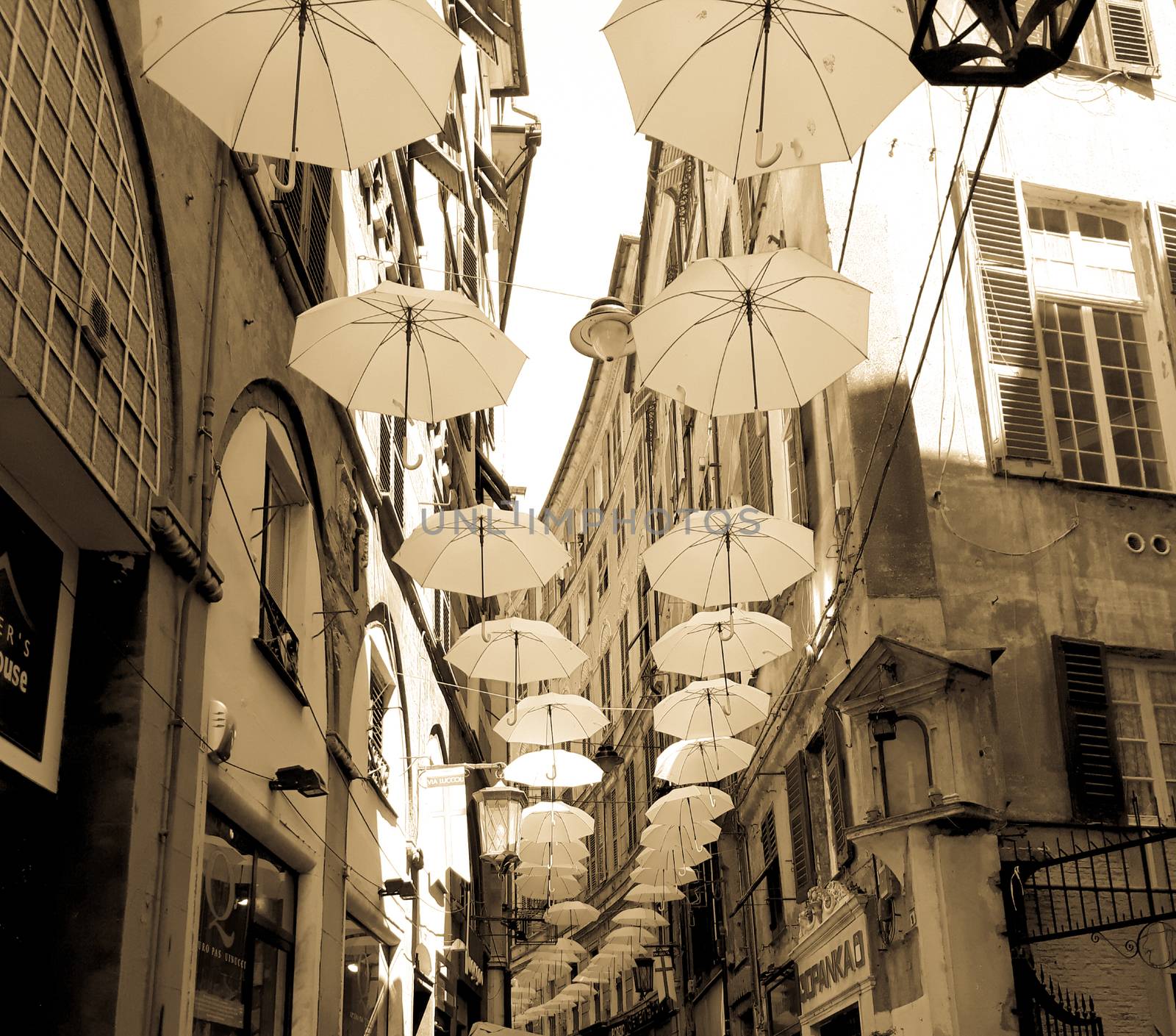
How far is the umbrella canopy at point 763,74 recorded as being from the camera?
8.38 meters

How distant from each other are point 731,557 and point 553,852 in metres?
11.0

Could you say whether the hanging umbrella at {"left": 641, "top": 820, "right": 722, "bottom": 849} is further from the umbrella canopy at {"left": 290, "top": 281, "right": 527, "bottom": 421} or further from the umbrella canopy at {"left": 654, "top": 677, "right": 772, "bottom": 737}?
the umbrella canopy at {"left": 290, "top": 281, "right": 527, "bottom": 421}

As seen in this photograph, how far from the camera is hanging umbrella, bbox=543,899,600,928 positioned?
29109 millimetres

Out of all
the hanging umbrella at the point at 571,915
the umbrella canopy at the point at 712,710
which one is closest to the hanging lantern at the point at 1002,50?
the umbrella canopy at the point at 712,710

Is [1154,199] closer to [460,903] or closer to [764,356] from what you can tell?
[764,356]

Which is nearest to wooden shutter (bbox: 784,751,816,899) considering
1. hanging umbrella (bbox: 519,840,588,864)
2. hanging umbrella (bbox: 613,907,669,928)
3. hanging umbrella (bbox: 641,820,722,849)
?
hanging umbrella (bbox: 641,820,722,849)

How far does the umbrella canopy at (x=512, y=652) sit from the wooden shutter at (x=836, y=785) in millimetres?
3034

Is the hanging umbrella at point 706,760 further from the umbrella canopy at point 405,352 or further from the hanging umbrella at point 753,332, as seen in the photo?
the umbrella canopy at point 405,352

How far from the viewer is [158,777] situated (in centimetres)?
815

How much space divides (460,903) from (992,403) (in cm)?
1389

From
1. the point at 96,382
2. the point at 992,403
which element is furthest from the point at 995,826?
the point at 96,382

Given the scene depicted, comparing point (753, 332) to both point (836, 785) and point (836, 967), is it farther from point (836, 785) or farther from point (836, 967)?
point (836, 967)

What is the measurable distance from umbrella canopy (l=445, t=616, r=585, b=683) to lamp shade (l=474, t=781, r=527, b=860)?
7194mm

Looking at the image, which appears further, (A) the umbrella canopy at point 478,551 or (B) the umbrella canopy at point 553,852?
(B) the umbrella canopy at point 553,852
